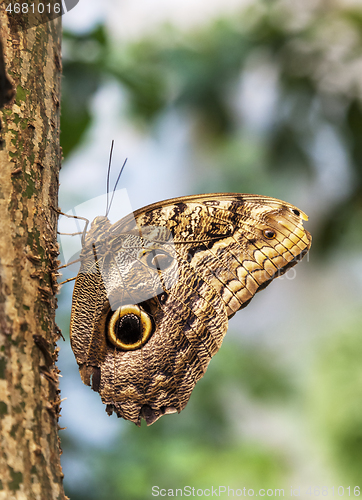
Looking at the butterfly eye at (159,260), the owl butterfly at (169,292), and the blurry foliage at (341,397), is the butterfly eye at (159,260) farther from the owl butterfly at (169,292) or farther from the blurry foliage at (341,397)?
the blurry foliage at (341,397)

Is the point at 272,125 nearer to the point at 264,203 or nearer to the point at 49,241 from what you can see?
the point at 264,203

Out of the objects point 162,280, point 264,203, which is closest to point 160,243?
point 162,280

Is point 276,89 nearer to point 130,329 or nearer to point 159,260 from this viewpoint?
point 159,260

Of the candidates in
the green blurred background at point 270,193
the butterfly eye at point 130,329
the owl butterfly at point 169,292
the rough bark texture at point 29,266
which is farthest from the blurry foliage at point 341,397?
the rough bark texture at point 29,266

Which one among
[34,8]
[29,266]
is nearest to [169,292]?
[29,266]

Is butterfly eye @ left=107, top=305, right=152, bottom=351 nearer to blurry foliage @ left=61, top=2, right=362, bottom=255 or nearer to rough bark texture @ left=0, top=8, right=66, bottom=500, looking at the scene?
rough bark texture @ left=0, top=8, right=66, bottom=500

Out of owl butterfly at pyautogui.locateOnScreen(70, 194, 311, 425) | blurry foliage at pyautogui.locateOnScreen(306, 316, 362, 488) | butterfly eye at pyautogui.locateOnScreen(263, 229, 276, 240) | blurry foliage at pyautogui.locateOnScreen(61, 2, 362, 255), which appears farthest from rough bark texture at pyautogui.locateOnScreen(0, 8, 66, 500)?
blurry foliage at pyautogui.locateOnScreen(306, 316, 362, 488)

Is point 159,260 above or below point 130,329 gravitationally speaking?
above
